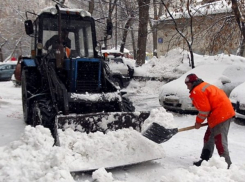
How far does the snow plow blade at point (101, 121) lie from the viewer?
4805 mm

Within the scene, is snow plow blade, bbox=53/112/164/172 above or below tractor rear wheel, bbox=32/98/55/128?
below

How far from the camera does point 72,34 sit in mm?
6867

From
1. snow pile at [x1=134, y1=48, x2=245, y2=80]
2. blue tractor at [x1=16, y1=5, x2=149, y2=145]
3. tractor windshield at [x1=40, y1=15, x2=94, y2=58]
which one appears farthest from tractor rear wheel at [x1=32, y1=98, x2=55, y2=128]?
snow pile at [x1=134, y1=48, x2=245, y2=80]

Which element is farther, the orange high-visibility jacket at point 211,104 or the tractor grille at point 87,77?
the tractor grille at point 87,77

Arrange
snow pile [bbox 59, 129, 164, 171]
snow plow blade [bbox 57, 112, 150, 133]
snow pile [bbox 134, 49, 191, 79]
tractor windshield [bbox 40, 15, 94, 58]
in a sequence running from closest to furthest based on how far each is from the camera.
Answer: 1. snow pile [bbox 59, 129, 164, 171]
2. snow plow blade [bbox 57, 112, 150, 133]
3. tractor windshield [bbox 40, 15, 94, 58]
4. snow pile [bbox 134, 49, 191, 79]

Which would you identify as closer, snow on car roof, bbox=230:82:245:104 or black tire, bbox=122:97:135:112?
black tire, bbox=122:97:135:112

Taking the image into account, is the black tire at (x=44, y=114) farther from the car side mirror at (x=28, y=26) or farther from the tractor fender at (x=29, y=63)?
the car side mirror at (x=28, y=26)

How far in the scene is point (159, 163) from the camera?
504cm

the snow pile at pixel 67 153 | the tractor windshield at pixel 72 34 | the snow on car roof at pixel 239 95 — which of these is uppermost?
the tractor windshield at pixel 72 34

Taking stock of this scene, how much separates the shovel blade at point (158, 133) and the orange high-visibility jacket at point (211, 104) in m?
0.47

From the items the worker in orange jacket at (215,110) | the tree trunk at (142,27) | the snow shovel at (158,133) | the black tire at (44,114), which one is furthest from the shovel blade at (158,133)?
the tree trunk at (142,27)

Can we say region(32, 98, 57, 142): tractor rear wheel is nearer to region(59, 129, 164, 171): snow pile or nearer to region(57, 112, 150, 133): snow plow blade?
region(57, 112, 150, 133): snow plow blade

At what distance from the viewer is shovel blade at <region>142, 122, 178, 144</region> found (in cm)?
466

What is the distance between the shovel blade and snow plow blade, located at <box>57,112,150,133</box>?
0.49 meters
